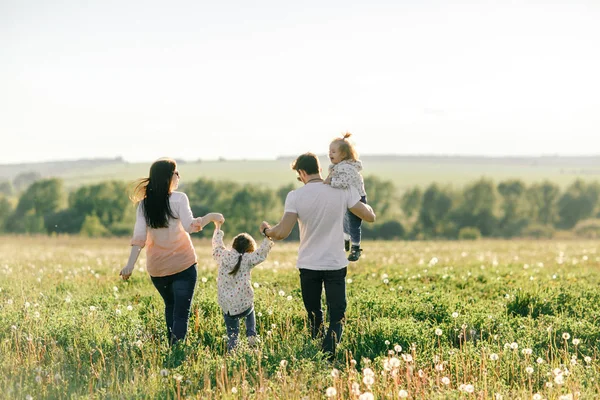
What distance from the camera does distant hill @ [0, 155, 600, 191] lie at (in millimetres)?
114794

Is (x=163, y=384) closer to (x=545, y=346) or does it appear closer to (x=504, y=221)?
(x=545, y=346)

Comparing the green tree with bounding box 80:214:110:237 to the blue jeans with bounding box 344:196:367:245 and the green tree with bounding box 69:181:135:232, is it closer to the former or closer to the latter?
the green tree with bounding box 69:181:135:232

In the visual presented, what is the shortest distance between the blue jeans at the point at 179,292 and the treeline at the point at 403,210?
207 feet

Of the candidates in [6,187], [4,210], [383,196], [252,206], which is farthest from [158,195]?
[6,187]

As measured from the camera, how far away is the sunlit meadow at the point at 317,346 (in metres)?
5.72

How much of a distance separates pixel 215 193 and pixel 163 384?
80.5m

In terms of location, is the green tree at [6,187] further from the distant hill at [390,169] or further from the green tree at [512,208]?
the green tree at [512,208]

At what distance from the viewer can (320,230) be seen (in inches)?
263

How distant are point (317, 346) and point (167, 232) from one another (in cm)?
221

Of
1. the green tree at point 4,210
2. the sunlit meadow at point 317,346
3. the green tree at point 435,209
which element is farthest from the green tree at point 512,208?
the sunlit meadow at point 317,346

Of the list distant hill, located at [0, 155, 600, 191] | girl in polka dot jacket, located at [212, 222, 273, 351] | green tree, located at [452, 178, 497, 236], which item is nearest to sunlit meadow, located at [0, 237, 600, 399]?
girl in polka dot jacket, located at [212, 222, 273, 351]

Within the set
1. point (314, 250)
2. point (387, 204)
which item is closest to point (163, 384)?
point (314, 250)

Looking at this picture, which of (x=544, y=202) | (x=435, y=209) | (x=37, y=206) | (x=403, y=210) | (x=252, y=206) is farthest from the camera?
(x=403, y=210)

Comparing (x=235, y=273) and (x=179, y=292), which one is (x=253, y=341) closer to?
(x=235, y=273)
